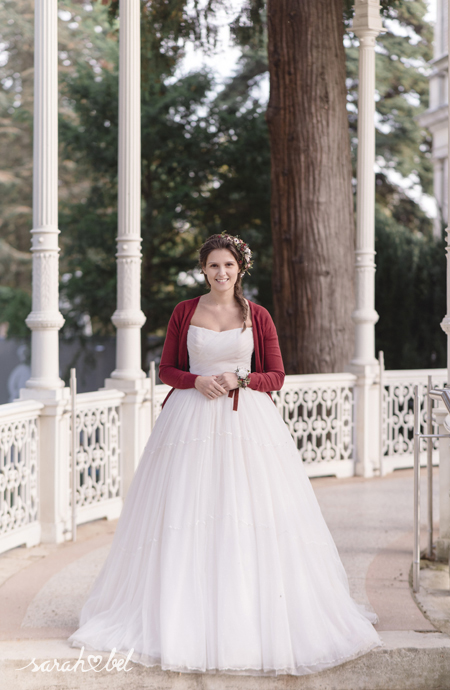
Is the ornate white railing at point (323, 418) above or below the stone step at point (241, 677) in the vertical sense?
above

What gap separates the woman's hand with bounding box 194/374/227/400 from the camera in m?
3.51

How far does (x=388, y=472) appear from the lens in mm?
8250

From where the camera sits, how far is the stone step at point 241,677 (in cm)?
326

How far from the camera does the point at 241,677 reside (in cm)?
322

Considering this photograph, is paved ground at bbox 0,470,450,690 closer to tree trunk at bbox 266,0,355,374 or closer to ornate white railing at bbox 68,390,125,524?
ornate white railing at bbox 68,390,125,524

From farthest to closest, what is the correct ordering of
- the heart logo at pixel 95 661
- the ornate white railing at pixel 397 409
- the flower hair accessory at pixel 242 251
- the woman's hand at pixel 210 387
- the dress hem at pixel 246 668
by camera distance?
the ornate white railing at pixel 397 409
the flower hair accessory at pixel 242 251
the woman's hand at pixel 210 387
the heart logo at pixel 95 661
the dress hem at pixel 246 668

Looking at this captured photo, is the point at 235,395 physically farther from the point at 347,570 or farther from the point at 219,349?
the point at 347,570

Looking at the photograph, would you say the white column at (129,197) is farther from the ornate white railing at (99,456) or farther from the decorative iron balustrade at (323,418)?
the decorative iron balustrade at (323,418)

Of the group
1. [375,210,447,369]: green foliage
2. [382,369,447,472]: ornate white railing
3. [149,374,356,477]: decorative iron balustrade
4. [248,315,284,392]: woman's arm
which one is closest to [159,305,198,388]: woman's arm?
[248,315,284,392]: woman's arm

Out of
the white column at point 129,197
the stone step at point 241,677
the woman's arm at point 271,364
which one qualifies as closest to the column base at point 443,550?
the stone step at point 241,677

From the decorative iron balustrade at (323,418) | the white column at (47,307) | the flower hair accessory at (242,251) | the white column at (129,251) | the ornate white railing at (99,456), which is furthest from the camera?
the decorative iron balustrade at (323,418)

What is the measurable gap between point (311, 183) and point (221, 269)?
510 centimetres

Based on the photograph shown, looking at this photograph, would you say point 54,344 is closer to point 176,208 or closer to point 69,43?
point 176,208

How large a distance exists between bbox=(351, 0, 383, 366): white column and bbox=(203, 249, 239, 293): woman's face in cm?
446
